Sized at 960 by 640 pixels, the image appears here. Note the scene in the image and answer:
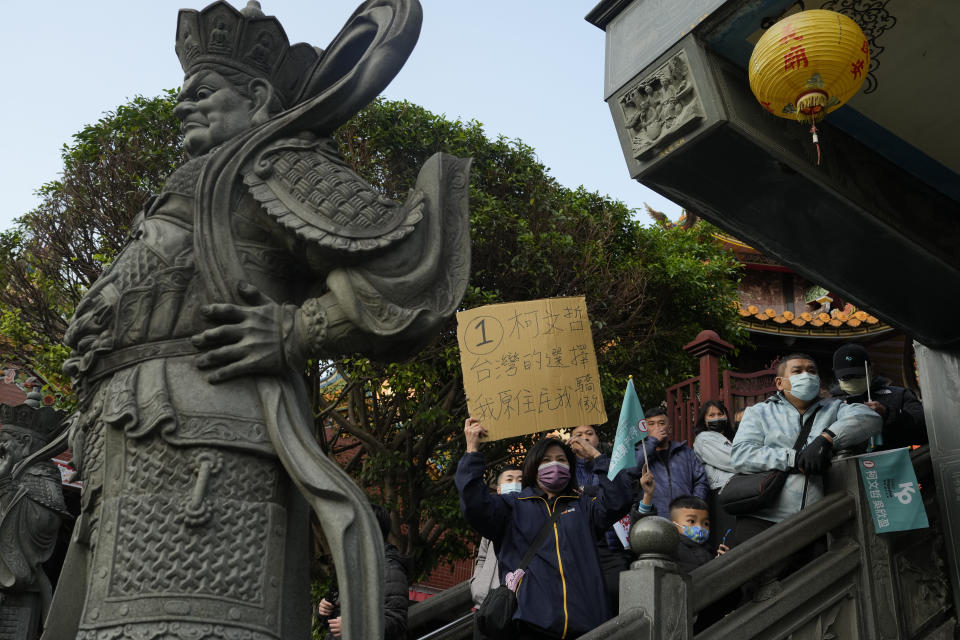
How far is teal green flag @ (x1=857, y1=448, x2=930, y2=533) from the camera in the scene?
4.55m

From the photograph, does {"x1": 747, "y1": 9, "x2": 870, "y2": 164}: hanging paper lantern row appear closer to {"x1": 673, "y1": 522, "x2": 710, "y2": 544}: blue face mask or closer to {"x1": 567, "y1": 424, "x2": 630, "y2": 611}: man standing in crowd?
{"x1": 567, "y1": 424, "x2": 630, "y2": 611}: man standing in crowd

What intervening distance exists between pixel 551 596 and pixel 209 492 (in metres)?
1.72

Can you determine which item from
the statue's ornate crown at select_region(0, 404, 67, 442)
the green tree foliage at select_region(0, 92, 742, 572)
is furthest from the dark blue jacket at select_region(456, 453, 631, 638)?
the green tree foliage at select_region(0, 92, 742, 572)

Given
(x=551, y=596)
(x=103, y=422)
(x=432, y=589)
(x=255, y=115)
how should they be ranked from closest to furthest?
(x=103, y=422) < (x=255, y=115) < (x=551, y=596) < (x=432, y=589)

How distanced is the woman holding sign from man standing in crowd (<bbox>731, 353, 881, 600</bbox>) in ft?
3.09

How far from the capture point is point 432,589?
16.2m

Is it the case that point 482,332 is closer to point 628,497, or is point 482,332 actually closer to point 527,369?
point 527,369

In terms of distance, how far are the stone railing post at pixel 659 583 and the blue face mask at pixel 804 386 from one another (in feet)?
5.16

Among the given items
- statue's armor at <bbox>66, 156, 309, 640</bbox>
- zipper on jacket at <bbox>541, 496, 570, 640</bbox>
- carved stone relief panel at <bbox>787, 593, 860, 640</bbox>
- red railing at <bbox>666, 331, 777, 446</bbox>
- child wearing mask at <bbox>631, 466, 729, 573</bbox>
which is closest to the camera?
statue's armor at <bbox>66, 156, 309, 640</bbox>

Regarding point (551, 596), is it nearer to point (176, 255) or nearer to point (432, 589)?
point (176, 255)

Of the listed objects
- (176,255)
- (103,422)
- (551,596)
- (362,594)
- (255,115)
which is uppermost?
(255,115)

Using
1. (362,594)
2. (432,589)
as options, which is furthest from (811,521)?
(432,589)

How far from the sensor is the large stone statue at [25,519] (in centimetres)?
685

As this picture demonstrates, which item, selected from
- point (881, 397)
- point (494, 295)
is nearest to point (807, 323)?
point (494, 295)
